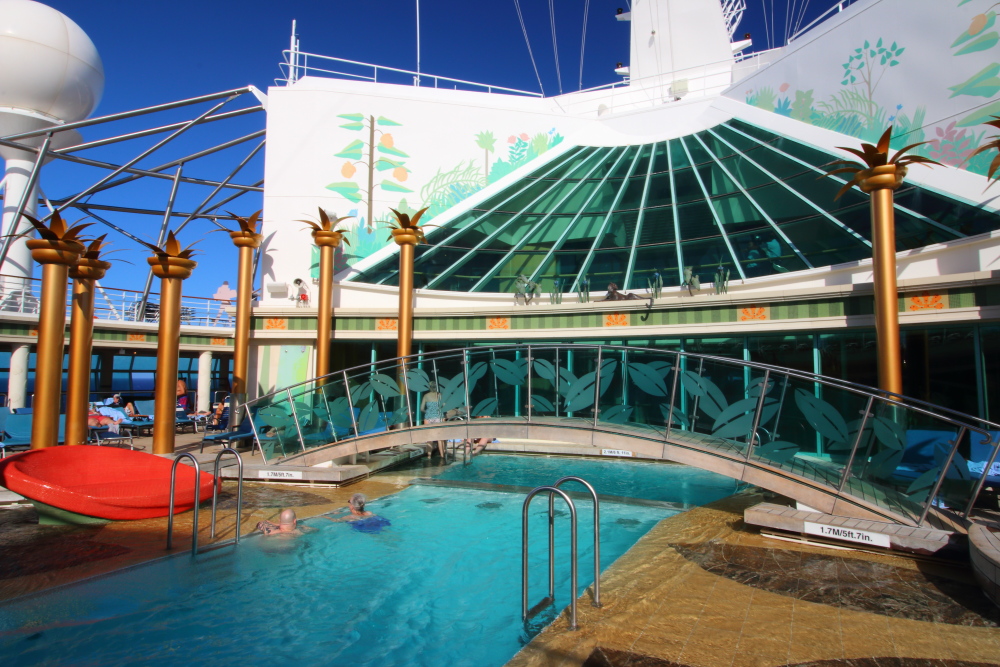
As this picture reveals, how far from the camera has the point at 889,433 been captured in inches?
288

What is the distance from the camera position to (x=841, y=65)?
1653 centimetres

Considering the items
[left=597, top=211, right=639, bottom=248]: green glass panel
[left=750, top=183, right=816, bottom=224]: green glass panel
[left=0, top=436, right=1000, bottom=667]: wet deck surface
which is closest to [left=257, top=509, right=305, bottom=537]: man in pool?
[left=0, top=436, right=1000, bottom=667]: wet deck surface

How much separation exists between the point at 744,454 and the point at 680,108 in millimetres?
16568

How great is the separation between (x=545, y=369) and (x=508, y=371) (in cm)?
79

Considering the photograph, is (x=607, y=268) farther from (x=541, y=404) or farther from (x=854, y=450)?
(x=854, y=450)

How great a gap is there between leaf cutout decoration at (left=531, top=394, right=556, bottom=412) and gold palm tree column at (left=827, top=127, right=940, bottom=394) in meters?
6.13

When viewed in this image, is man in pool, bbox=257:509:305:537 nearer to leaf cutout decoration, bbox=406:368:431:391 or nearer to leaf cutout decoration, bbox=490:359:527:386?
leaf cutout decoration, bbox=406:368:431:391

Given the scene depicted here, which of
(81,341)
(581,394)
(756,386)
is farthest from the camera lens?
(81,341)

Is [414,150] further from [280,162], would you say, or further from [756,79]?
[756,79]

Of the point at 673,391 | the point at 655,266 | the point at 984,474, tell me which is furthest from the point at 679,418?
the point at 655,266

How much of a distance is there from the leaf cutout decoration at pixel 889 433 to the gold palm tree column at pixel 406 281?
1122 cm

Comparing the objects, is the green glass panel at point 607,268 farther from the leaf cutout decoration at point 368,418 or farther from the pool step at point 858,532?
the pool step at point 858,532

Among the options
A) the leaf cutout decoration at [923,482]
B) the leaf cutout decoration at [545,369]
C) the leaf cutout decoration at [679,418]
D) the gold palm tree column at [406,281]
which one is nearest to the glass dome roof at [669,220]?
the gold palm tree column at [406,281]

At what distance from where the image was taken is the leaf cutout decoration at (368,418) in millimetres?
11617
